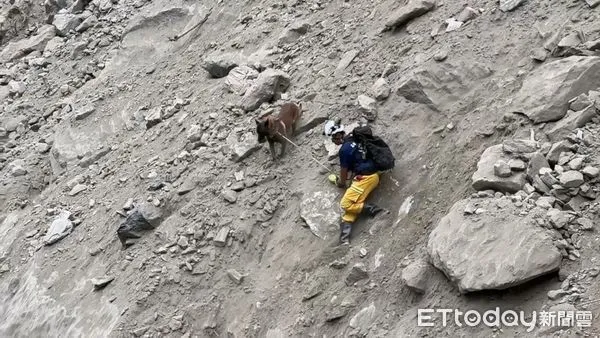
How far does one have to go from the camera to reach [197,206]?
781cm

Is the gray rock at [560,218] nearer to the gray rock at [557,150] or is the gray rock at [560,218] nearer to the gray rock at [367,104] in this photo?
the gray rock at [557,150]

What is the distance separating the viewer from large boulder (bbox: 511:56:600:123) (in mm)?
6070

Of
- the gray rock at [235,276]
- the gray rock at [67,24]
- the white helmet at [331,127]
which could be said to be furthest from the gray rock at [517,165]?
the gray rock at [67,24]

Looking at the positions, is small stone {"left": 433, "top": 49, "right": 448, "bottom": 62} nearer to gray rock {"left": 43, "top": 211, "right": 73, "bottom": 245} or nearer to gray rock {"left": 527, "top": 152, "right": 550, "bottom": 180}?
gray rock {"left": 527, "top": 152, "right": 550, "bottom": 180}

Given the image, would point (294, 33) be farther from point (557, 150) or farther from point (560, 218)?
point (560, 218)

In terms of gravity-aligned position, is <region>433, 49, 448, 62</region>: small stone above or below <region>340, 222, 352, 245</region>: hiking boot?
above

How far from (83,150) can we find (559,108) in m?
7.48

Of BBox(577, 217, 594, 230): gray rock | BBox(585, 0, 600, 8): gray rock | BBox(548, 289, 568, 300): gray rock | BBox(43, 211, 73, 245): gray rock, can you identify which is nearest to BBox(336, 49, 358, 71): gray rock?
BBox(585, 0, 600, 8): gray rock

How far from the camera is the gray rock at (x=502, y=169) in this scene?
18.2 ft

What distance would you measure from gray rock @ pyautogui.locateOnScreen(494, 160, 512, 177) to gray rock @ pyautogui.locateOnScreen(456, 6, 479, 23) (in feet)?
9.16

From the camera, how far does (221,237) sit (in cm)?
731

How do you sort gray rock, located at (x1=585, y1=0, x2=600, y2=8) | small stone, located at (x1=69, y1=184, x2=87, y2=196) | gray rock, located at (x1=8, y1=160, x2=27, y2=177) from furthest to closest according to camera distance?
gray rock, located at (x1=8, y1=160, x2=27, y2=177) → small stone, located at (x1=69, y1=184, x2=87, y2=196) → gray rock, located at (x1=585, y1=0, x2=600, y2=8)

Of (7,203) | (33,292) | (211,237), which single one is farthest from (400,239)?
(7,203)

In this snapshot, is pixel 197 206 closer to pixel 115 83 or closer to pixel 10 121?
pixel 115 83
